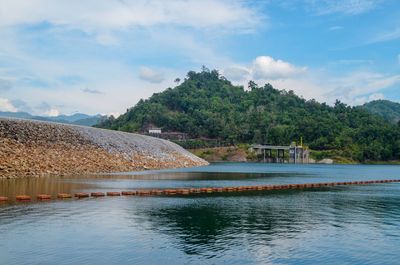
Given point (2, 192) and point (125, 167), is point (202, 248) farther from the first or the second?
point (125, 167)

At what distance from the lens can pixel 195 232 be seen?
28844 mm

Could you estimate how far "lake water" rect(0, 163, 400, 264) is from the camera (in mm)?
23000

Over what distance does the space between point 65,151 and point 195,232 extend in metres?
56.2

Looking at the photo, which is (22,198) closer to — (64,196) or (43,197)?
(43,197)

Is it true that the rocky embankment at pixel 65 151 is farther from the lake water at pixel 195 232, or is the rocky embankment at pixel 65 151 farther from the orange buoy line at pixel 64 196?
the lake water at pixel 195 232

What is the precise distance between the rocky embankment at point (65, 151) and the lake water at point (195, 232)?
22412 millimetres

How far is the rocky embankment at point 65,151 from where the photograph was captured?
222 ft

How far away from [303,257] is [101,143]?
75143 millimetres

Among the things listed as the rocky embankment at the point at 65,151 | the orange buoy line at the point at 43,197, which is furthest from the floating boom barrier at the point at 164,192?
the rocky embankment at the point at 65,151

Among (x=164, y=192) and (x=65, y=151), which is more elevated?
(x=65, y=151)

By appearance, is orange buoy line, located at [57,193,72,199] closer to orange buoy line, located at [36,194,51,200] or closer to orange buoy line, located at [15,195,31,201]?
orange buoy line, located at [36,194,51,200]

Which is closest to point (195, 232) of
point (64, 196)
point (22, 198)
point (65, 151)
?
point (22, 198)

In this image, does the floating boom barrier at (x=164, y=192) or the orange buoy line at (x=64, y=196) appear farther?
the orange buoy line at (x=64, y=196)

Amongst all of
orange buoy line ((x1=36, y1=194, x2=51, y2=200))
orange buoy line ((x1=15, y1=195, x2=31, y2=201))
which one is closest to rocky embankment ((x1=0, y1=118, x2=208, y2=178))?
orange buoy line ((x1=36, y1=194, x2=51, y2=200))
